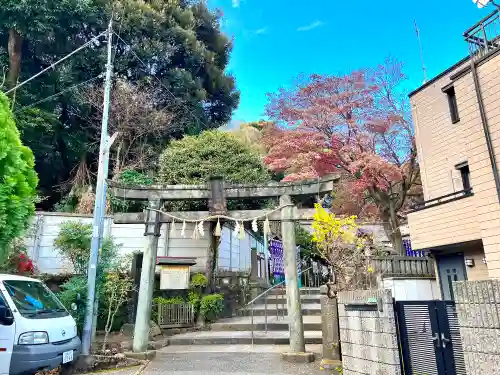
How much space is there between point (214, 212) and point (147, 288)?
7.48ft

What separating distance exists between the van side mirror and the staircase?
4433mm

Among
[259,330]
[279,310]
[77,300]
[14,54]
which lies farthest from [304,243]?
[14,54]

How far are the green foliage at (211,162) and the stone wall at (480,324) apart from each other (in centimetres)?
881

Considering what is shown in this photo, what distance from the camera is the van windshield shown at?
5.41 metres

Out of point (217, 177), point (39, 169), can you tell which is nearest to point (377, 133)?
point (217, 177)

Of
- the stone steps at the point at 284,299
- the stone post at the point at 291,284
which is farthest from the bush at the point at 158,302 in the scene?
the stone post at the point at 291,284

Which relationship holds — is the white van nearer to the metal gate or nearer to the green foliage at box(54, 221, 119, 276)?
the green foliage at box(54, 221, 119, 276)

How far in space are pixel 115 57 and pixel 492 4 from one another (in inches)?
653

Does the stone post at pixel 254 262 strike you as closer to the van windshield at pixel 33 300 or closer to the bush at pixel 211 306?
the bush at pixel 211 306

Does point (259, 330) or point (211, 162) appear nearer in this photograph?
point (259, 330)

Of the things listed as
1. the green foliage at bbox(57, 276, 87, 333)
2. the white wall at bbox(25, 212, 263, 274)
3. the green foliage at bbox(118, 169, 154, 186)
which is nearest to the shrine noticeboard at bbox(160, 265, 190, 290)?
the white wall at bbox(25, 212, 263, 274)

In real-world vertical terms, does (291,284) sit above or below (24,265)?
below

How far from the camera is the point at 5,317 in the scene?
4.91m

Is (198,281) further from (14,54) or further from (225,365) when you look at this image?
(14,54)
